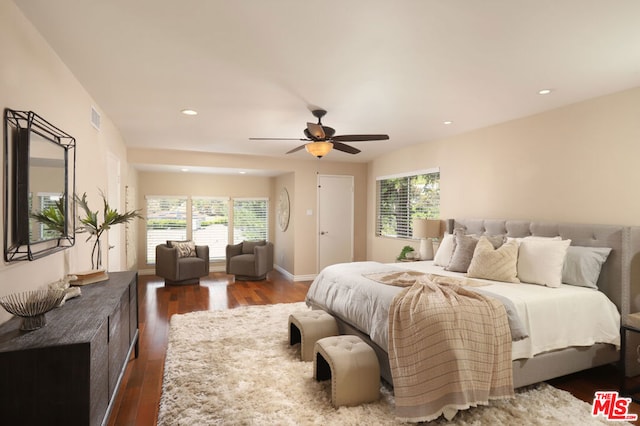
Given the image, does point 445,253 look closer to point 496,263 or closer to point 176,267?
point 496,263

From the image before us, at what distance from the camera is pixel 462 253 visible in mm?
3881

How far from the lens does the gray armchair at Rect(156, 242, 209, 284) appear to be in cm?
621

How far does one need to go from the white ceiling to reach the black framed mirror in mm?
Answer: 639

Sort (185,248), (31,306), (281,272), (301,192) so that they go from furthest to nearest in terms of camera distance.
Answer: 1. (281,272)
2. (301,192)
3. (185,248)
4. (31,306)

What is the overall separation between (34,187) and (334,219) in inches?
221

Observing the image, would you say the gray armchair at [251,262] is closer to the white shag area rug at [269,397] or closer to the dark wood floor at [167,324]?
the dark wood floor at [167,324]

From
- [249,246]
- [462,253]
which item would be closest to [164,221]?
[249,246]

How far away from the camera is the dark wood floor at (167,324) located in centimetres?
256

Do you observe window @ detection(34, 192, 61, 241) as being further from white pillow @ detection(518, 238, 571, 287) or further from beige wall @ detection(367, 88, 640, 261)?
beige wall @ detection(367, 88, 640, 261)

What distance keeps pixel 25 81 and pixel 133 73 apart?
0.91 meters

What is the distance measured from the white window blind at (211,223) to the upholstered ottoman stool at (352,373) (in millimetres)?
5842

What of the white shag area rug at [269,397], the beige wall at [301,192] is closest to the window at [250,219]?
the beige wall at [301,192]

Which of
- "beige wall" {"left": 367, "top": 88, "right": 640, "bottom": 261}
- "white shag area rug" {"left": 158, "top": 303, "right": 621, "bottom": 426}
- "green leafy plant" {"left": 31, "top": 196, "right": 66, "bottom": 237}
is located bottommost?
"white shag area rug" {"left": 158, "top": 303, "right": 621, "bottom": 426}

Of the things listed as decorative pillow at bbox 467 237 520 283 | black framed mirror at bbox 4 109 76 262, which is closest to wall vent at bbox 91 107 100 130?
black framed mirror at bbox 4 109 76 262
